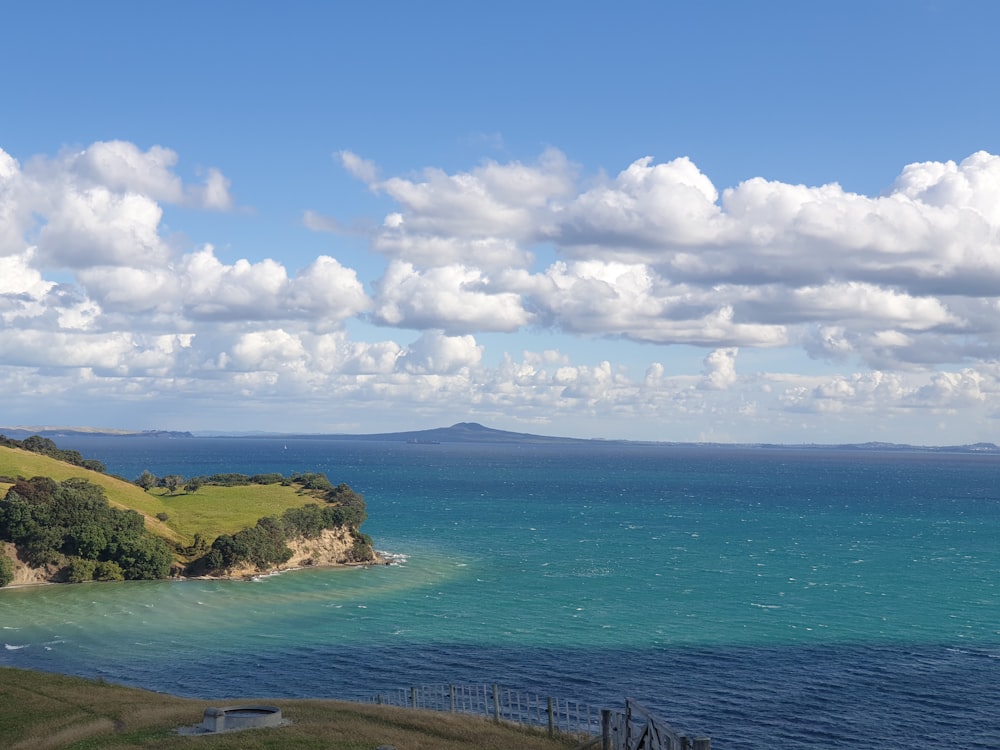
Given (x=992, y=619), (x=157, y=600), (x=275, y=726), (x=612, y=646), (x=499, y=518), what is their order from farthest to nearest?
(x=499, y=518)
(x=157, y=600)
(x=992, y=619)
(x=612, y=646)
(x=275, y=726)

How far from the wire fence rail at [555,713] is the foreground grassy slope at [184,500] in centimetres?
7321

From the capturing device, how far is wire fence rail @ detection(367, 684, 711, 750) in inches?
1340

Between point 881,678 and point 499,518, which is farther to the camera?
point 499,518

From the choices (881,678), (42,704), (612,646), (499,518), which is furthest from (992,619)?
(499,518)

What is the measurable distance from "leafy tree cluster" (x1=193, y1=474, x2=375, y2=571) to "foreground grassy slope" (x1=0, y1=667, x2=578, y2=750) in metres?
71.6

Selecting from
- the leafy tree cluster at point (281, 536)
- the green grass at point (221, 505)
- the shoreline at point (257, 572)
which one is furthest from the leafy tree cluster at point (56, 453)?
the shoreline at point (257, 572)

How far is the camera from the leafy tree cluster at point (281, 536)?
122625 mm

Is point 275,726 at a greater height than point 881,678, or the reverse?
point 275,726

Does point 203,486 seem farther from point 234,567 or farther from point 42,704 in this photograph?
point 42,704

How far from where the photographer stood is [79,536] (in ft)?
384

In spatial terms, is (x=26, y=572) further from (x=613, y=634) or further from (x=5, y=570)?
(x=613, y=634)

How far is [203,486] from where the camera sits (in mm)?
169375

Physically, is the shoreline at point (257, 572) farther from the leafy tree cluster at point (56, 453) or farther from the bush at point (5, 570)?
the leafy tree cluster at point (56, 453)

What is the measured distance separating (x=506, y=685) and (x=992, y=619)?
185ft
